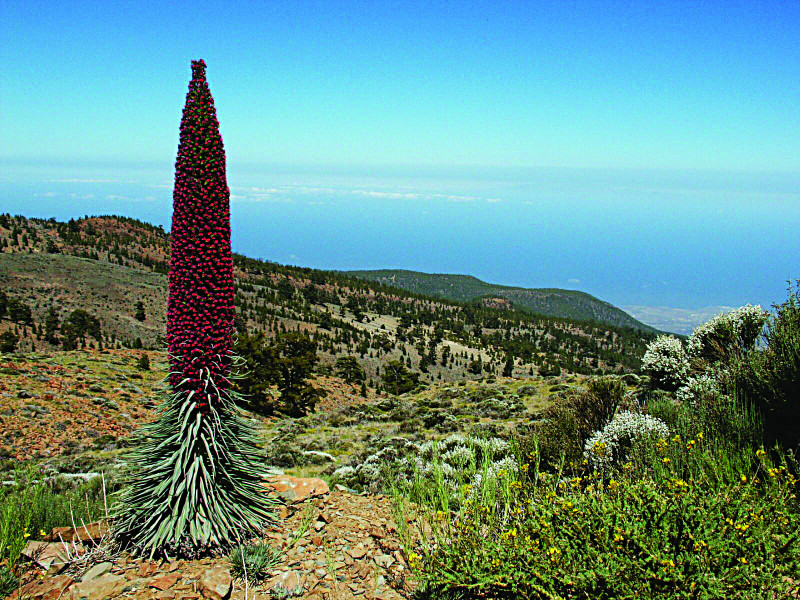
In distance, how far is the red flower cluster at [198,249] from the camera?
12.6 ft

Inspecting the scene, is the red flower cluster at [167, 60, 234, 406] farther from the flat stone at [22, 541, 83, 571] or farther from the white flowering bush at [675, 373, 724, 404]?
the white flowering bush at [675, 373, 724, 404]

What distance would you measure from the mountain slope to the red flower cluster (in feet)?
333

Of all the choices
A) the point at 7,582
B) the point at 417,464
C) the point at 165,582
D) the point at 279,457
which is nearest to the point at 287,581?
the point at 165,582

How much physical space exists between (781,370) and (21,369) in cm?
1973

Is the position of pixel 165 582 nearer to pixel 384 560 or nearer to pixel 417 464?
pixel 384 560

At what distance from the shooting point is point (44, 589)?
3.54 metres

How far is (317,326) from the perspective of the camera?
38719 millimetres

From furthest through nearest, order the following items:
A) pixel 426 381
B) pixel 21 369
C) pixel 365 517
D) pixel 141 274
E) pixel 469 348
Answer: pixel 469 348 < pixel 141 274 < pixel 426 381 < pixel 21 369 < pixel 365 517

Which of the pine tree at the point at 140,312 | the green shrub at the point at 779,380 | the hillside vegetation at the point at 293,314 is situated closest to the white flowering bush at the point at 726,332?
the green shrub at the point at 779,380

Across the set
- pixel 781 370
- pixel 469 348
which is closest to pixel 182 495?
pixel 781 370

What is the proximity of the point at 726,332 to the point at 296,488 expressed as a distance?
31.1 ft

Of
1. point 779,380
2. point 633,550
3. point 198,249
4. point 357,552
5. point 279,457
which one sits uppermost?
point 198,249

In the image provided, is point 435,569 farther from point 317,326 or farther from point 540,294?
point 540,294

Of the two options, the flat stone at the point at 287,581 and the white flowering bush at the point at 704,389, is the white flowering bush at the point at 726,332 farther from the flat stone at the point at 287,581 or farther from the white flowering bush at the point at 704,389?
the flat stone at the point at 287,581
